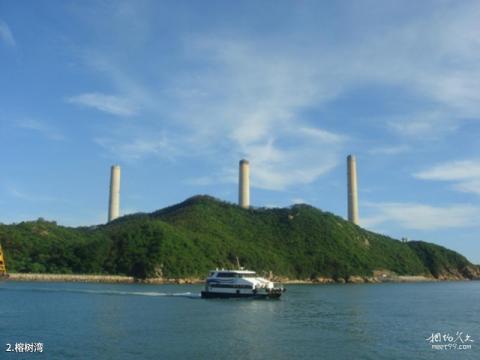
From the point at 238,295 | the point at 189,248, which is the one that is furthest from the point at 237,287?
the point at 189,248

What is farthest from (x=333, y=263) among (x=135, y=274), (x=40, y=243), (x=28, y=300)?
(x=28, y=300)

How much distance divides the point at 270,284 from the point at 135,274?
67475 millimetres

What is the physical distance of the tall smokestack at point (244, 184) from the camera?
181 meters

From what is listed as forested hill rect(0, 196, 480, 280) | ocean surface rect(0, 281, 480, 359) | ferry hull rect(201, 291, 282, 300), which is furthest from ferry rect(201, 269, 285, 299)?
forested hill rect(0, 196, 480, 280)

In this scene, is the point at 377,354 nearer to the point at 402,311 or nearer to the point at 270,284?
the point at 402,311

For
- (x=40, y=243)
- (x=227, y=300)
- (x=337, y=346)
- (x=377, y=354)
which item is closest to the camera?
(x=377, y=354)

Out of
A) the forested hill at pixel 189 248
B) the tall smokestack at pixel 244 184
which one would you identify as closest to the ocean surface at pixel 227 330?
the forested hill at pixel 189 248

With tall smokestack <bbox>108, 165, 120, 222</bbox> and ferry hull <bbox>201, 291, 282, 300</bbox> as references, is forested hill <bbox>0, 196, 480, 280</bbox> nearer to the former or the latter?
tall smokestack <bbox>108, 165, 120, 222</bbox>

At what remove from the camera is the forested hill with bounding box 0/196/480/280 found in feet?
465

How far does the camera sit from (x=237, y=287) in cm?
7550

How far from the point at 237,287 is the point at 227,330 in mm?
30409

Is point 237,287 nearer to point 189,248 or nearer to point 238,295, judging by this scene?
point 238,295

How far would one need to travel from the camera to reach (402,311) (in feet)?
219

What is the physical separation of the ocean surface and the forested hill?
7330 centimetres
